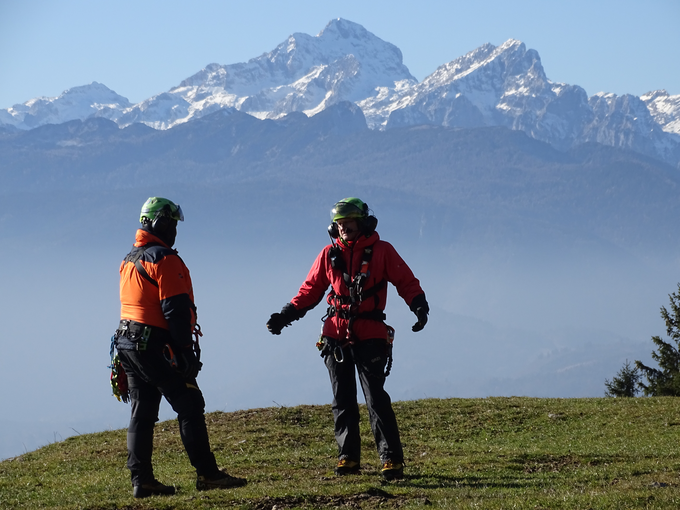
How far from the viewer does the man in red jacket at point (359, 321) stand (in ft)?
43.4

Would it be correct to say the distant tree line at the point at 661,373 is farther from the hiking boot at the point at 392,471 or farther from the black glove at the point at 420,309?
the black glove at the point at 420,309

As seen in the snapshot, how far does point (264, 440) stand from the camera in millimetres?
19578

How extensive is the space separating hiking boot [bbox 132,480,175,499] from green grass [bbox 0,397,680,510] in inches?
10.1

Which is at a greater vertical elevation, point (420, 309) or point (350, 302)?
point (350, 302)

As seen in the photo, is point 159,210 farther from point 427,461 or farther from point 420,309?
point 427,461

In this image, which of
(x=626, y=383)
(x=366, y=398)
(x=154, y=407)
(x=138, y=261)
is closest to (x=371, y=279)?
(x=366, y=398)

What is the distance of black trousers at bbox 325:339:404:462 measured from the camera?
43.4 ft

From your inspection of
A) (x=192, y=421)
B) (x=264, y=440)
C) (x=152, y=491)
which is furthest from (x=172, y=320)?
(x=264, y=440)

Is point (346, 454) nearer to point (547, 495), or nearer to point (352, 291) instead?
point (352, 291)

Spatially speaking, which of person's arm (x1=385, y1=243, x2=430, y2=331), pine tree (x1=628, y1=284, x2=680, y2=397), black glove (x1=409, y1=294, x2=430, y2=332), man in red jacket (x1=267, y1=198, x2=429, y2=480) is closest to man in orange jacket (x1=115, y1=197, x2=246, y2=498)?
man in red jacket (x1=267, y1=198, x2=429, y2=480)

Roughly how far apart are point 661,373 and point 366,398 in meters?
29.2

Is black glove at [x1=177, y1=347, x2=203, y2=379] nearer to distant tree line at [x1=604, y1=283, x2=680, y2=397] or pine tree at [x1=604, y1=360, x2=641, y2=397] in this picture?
distant tree line at [x1=604, y1=283, x2=680, y2=397]

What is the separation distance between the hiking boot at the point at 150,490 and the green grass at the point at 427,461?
0.26 metres

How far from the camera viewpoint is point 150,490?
490 inches
